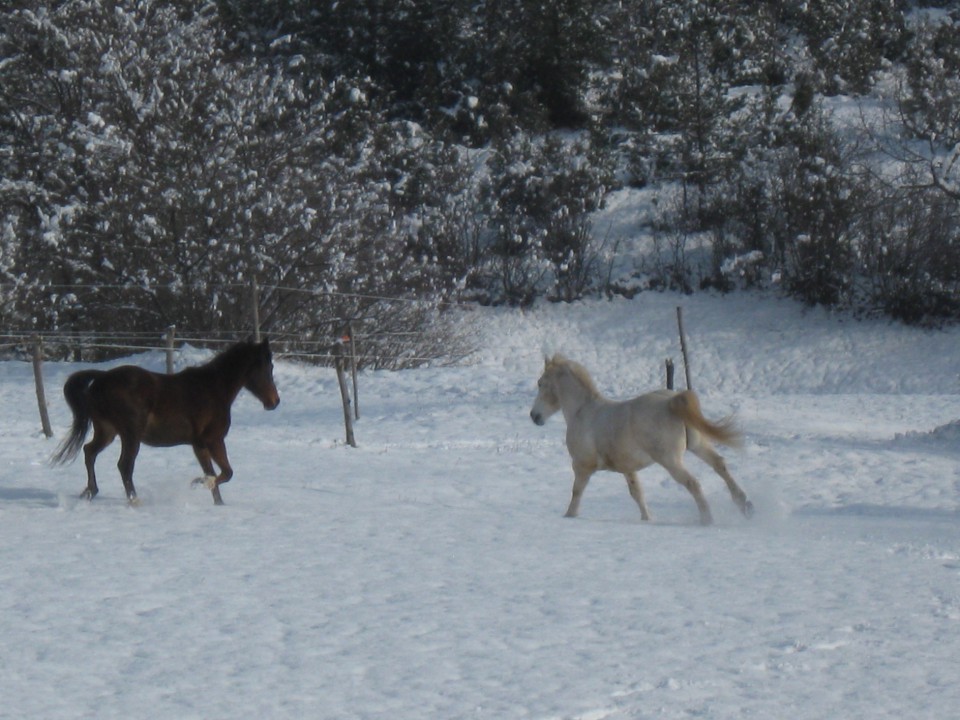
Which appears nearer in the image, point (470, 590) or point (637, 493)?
point (470, 590)

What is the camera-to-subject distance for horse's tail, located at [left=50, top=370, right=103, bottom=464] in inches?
364

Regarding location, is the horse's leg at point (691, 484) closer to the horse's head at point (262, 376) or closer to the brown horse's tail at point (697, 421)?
the brown horse's tail at point (697, 421)

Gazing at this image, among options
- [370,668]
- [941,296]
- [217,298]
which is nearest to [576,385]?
[370,668]

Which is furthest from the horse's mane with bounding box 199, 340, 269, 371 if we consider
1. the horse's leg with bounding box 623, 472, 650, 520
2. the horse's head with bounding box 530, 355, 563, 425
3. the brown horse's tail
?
the brown horse's tail

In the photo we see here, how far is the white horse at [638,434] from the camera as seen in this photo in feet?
30.2

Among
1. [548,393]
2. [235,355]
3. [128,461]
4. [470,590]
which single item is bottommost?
[470,590]

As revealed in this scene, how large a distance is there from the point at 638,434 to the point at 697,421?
0.46 metres

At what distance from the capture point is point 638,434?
9203mm

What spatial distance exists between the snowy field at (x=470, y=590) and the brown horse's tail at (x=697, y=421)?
2.31 feet

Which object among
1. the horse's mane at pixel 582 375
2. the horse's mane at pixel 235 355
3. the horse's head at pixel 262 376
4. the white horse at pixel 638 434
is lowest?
the white horse at pixel 638 434

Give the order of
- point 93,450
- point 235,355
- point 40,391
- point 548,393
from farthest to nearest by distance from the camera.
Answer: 1. point 40,391
2. point 548,393
3. point 235,355
4. point 93,450

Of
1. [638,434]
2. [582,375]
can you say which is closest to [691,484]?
[638,434]

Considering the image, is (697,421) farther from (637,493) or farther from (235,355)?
(235,355)

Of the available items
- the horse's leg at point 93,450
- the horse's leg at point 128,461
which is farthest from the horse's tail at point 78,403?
the horse's leg at point 128,461
